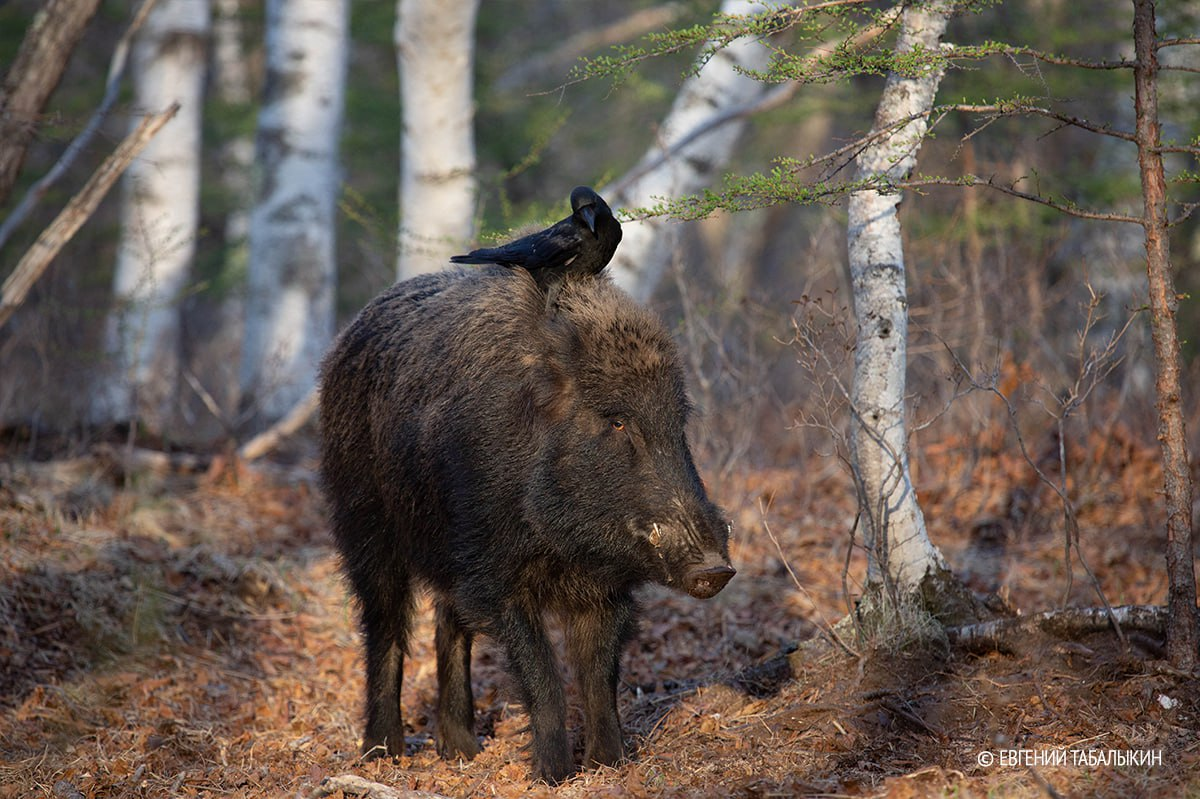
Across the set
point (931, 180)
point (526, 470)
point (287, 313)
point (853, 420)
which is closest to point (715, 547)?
point (526, 470)

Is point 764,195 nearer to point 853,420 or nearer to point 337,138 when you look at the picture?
point 853,420

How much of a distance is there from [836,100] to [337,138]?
6.19 metres

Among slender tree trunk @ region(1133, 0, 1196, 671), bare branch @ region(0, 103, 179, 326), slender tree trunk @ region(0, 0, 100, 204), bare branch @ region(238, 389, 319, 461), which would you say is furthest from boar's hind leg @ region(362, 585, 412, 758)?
slender tree trunk @ region(0, 0, 100, 204)

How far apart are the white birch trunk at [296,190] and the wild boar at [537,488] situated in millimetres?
6078

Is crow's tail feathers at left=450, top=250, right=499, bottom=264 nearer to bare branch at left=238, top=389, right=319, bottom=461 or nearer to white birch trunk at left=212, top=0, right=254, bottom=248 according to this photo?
bare branch at left=238, top=389, right=319, bottom=461

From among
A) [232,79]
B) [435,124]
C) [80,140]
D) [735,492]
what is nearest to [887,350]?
[735,492]

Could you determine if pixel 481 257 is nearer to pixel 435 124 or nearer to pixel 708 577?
pixel 708 577

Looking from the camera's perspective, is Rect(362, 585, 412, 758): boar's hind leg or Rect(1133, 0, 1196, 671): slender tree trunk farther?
Rect(362, 585, 412, 758): boar's hind leg

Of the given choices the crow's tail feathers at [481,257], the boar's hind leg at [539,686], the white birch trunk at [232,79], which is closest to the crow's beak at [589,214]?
the crow's tail feathers at [481,257]

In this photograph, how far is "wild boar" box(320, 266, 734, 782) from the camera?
4.81 meters

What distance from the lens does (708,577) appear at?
448cm

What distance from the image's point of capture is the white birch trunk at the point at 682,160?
31.9 feet

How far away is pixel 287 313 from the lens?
1155 centimetres

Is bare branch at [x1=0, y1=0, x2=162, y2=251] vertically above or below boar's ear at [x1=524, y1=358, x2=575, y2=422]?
above
